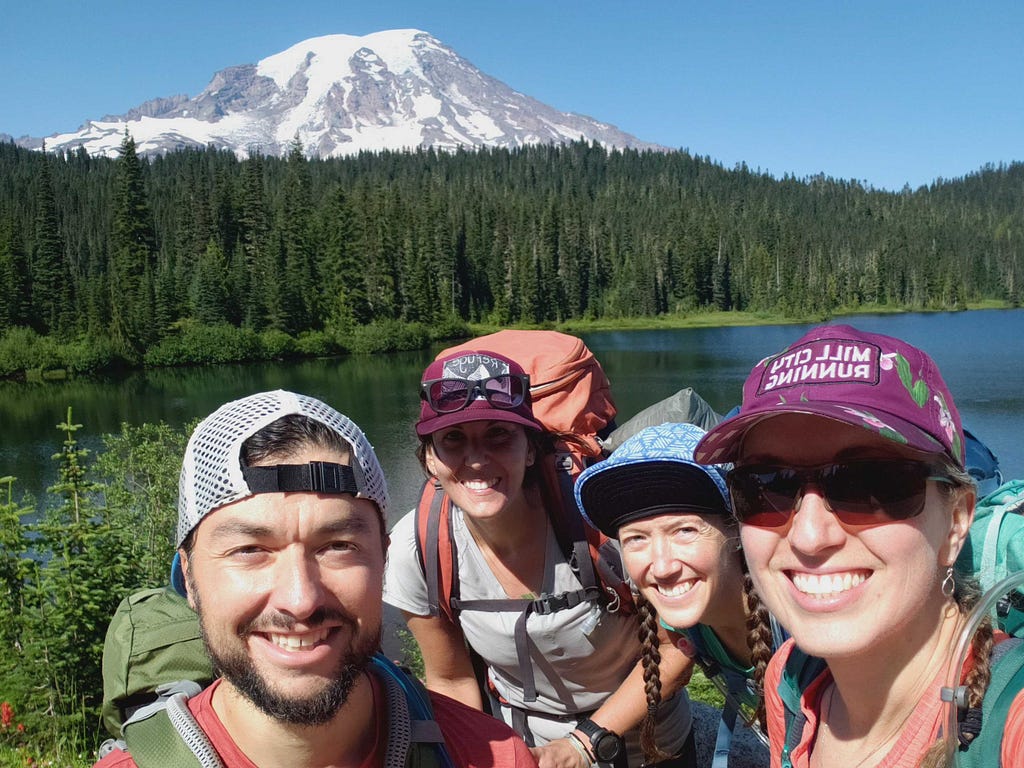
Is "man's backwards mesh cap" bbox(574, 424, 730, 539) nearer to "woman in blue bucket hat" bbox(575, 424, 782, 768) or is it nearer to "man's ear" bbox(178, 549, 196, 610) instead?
"woman in blue bucket hat" bbox(575, 424, 782, 768)

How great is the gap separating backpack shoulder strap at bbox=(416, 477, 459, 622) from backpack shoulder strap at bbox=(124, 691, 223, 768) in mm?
1285

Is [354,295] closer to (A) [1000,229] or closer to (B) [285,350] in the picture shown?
(B) [285,350]

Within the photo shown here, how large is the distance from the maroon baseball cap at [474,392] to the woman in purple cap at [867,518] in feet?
4.18

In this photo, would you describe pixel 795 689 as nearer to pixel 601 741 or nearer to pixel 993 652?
pixel 993 652

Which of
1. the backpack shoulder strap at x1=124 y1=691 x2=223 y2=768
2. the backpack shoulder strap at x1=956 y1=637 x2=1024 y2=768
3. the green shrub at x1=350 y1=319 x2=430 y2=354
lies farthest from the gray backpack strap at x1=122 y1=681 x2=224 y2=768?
the green shrub at x1=350 y1=319 x2=430 y2=354

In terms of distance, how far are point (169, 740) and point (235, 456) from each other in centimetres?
61

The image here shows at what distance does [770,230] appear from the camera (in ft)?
392

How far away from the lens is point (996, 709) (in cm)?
134

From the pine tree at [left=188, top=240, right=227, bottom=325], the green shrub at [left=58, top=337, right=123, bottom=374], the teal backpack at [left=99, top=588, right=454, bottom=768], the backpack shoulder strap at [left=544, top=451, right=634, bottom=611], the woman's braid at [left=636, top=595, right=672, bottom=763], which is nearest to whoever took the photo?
the teal backpack at [left=99, top=588, right=454, bottom=768]

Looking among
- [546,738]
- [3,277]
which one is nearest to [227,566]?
[546,738]

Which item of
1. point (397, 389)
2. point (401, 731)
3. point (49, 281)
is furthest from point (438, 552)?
point (49, 281)

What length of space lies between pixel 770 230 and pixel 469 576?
4917 inches

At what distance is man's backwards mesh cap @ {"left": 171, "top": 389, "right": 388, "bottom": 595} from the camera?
1.82 meters

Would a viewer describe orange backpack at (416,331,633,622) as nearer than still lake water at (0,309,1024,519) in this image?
Yes
